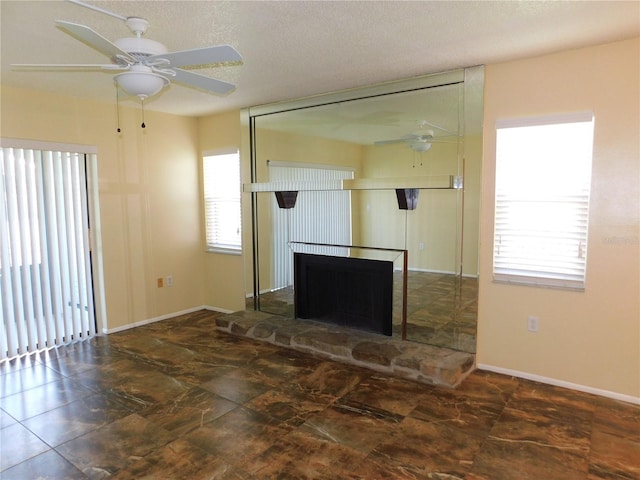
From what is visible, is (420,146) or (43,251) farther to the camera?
(43,251)

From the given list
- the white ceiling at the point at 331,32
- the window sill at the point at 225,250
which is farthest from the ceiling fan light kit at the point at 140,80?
the window sill at the point at 225,250

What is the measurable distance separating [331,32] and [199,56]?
3.10 feet

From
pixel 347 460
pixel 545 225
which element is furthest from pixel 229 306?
pixel 545 225

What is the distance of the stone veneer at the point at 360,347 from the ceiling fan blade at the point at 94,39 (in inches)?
108

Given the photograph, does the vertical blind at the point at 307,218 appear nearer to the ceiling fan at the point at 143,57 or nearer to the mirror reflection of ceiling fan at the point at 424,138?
the mirror reflection of ceiling fan at the point at 424,138

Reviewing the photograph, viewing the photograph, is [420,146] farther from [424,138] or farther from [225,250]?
[225,250]

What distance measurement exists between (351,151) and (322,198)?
59 cm

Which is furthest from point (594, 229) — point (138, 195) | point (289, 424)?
point (138, 195)

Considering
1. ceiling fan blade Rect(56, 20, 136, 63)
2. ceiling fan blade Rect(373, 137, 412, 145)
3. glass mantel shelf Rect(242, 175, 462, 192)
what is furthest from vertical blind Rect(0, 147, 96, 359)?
ceiling fan blade Rect(373, 137, 412, 145)

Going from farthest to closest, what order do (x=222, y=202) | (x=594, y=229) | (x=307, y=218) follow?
(x=222, y=202) → (x=307, y=218) → (x=594, y=229)

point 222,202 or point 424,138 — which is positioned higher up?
point 424,138

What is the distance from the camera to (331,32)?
8.52ft

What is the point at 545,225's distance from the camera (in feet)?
10.4

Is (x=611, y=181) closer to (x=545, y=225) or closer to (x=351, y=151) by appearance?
(x=545, y=225)
